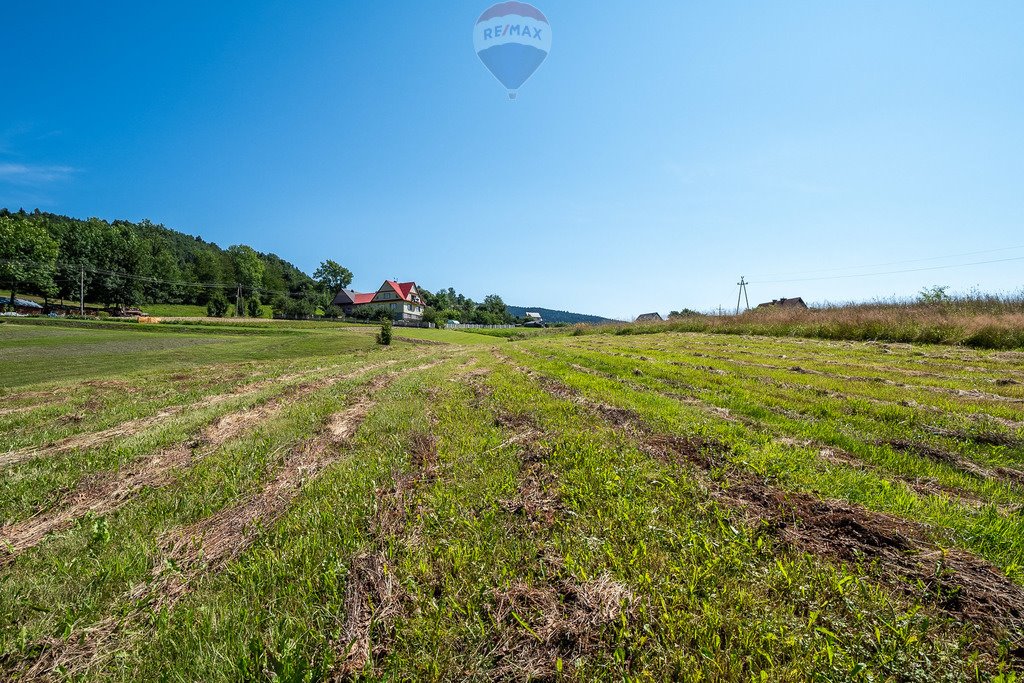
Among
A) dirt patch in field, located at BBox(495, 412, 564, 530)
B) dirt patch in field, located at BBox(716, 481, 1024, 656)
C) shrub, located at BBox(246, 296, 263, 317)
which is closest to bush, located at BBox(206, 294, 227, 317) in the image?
shrub, located at BBox(246, 296, 263, 317)

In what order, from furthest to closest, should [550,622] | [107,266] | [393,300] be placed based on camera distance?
[393,300], [107,266], [550,622]

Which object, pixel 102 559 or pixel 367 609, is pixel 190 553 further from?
pixel 367 609

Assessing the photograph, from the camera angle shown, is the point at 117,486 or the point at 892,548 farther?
the point at 117,486

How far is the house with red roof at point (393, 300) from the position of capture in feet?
348

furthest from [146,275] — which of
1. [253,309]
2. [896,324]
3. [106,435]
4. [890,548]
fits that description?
[896,324]

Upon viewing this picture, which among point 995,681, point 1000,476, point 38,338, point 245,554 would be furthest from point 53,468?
point 38,338

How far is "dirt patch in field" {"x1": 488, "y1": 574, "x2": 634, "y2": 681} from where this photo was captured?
2281mm

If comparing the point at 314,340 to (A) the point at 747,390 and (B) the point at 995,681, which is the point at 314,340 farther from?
(B) the point at 995,681

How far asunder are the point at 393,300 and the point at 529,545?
112 m

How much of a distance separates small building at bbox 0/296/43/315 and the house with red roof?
59549 mm

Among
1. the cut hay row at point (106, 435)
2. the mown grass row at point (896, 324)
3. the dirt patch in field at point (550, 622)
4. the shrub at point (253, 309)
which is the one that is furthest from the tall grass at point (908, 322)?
the shrub at point (253, 309)

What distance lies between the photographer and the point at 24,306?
71.3m

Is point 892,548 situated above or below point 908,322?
below

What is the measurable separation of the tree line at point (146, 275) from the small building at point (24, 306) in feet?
9.23
